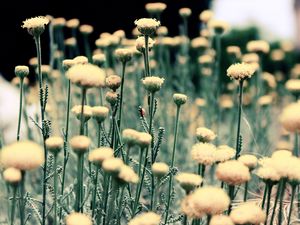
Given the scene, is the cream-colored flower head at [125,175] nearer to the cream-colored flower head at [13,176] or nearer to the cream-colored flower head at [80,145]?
the cream-colored flower head at [80,145]

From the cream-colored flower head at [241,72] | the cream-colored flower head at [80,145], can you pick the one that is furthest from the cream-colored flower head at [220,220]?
the cream-colored flower head at [241,72]

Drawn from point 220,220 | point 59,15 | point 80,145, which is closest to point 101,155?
point 80,145

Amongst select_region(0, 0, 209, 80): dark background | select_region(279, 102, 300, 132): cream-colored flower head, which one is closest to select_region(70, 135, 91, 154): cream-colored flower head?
select_region(279, 102, 300, 132): cream-colored flower head

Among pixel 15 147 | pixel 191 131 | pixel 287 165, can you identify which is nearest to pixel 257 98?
pixel 191 131

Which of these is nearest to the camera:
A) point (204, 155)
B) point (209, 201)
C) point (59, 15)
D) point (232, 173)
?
point (209, 201)

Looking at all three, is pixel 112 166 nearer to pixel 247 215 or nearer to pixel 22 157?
pixel 22 157

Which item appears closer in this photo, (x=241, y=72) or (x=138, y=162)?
(x=241, y=72)
